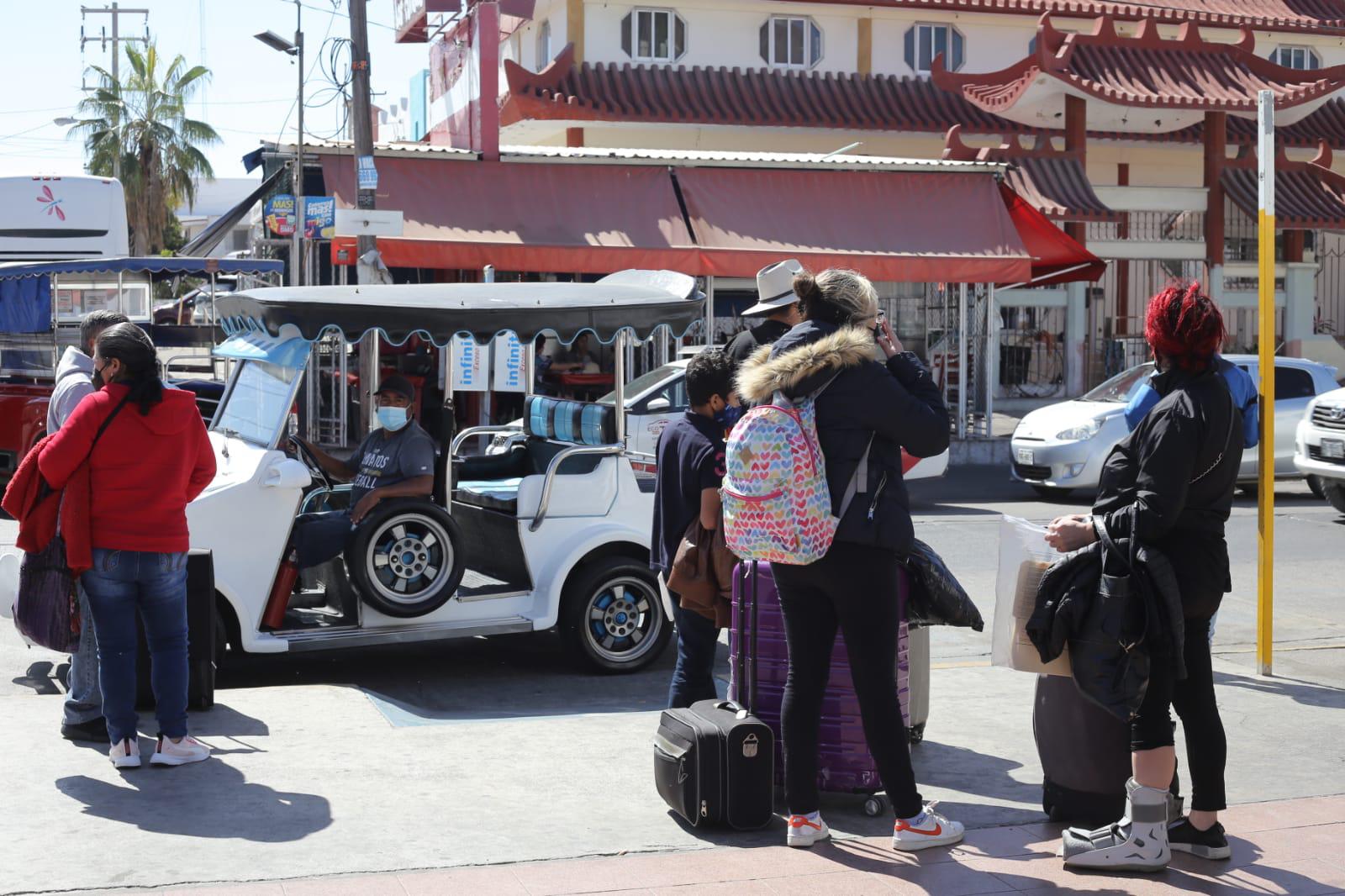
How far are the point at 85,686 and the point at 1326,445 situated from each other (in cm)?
1210

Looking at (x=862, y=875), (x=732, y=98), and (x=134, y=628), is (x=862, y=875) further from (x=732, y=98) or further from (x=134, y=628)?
(x=732, y=98)

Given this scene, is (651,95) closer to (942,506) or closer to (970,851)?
(942,506)

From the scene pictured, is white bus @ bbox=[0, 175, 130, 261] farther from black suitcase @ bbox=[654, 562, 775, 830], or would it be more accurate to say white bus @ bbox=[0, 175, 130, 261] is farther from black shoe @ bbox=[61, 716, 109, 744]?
black suitcase @ bbox=[654, 562, 775, 830]

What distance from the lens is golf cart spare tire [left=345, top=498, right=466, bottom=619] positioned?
761 centimetres

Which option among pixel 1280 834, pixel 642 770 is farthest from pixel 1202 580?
pixel 642 770

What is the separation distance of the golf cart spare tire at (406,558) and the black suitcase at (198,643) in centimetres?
93

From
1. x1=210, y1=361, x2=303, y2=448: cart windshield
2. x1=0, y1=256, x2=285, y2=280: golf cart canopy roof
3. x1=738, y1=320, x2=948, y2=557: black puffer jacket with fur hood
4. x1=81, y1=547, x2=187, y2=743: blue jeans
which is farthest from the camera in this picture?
x1=0, y1=256, x2=285, y2=280: golf cart canopy roof

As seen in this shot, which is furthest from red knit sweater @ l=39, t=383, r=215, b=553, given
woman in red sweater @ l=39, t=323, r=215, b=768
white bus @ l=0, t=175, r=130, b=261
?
white bus @ l=0, t=175, r=130, b=261

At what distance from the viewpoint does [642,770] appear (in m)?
6.05

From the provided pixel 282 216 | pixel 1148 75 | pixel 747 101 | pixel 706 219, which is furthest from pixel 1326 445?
pixel 747 101

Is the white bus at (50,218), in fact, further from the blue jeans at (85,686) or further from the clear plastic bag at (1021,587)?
the clear plastic bag at (1021,587)

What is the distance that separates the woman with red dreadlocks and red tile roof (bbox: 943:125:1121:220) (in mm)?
17468

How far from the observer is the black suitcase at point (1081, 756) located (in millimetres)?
5277

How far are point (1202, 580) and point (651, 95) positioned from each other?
21647 millimetres
